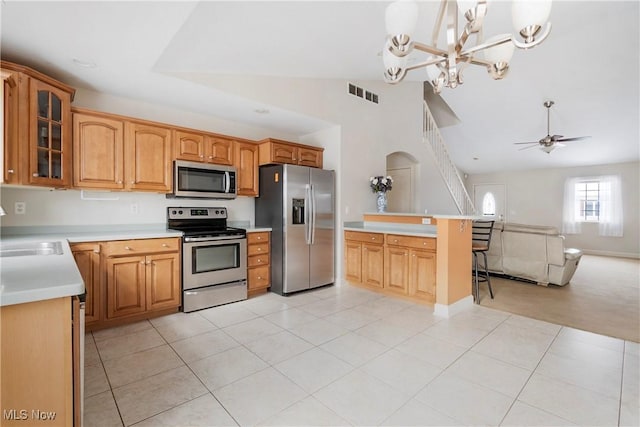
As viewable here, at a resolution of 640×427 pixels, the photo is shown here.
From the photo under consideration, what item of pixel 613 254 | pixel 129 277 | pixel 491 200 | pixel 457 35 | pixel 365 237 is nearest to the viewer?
pixel 457 35

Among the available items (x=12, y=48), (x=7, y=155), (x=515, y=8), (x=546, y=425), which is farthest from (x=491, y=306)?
(x=12, y=48)

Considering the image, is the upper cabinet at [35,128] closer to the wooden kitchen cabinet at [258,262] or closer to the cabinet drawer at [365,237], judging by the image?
the wooden kitchen cabinet at [258,262]

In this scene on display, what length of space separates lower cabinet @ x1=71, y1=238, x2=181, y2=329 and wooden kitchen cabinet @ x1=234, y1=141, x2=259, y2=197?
1.16 metres

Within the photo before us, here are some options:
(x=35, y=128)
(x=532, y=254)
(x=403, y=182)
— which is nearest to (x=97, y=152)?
(x=35, y=128)

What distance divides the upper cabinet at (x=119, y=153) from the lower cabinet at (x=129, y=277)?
2.14 feet

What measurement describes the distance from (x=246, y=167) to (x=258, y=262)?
128 centimetres

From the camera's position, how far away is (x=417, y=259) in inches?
143

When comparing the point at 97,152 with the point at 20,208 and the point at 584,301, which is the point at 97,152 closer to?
the point at 20,208

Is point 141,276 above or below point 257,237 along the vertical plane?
below

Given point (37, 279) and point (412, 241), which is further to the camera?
point (412, 241)

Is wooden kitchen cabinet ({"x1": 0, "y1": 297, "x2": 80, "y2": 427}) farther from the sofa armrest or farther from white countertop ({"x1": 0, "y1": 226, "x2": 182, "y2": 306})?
the sofa armrest


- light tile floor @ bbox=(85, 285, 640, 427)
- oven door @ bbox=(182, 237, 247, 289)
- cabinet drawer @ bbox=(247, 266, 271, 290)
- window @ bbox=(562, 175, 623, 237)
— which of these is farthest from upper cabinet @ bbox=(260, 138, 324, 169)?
window @ bbox=(562, 175, 623, 237)

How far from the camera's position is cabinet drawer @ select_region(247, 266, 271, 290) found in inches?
154

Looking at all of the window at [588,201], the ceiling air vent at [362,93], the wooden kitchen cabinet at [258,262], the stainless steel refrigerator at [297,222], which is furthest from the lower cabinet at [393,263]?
the window at [588,201]
